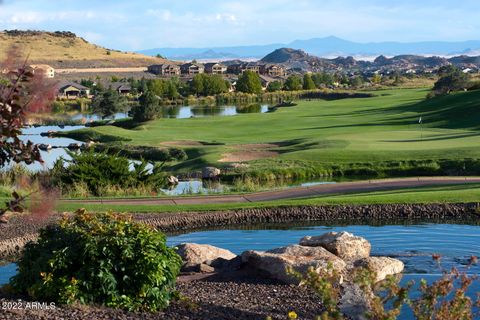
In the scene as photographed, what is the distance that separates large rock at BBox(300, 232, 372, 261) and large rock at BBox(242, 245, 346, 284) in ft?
2.33

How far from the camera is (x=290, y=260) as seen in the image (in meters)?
13.8

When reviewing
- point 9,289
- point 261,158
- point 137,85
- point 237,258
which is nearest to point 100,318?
point 9,289

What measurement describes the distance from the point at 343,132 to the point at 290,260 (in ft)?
137

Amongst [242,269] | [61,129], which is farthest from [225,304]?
[61,129]

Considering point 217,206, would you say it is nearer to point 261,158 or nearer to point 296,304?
point 296,304

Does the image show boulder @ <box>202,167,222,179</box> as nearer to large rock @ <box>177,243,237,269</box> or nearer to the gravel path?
large rock @ <box>177,243,237,269</box>

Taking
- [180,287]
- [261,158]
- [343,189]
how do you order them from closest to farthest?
1. [180,287]
2. [343,189]
3. [261,158]

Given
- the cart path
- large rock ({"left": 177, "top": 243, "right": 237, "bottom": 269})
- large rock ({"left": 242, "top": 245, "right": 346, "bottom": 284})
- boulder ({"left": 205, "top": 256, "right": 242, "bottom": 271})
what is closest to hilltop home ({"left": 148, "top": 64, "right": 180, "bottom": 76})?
the cart path

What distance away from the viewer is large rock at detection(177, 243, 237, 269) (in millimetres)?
15430

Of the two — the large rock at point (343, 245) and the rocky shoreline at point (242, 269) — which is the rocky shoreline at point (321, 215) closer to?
the rocky shoreline at point (242, 269)

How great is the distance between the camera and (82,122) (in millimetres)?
81562

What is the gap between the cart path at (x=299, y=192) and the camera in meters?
24.8

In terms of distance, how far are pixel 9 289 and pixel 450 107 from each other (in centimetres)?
5939

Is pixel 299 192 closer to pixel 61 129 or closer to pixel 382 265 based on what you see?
pixel 382 265
